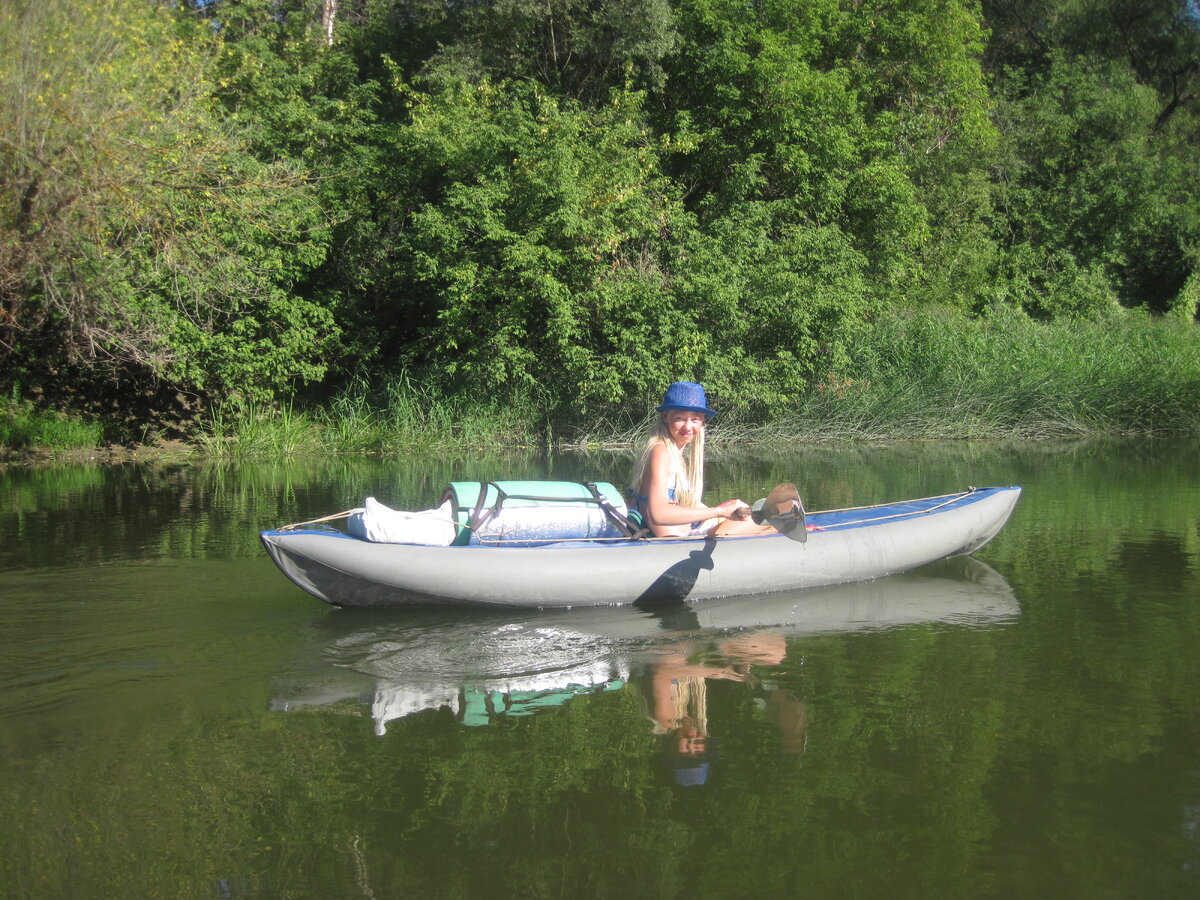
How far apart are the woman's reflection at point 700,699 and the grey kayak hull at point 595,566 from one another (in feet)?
2.37

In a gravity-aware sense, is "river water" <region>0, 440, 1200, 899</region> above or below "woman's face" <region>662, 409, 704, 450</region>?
below

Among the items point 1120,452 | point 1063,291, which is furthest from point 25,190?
point 1063,291

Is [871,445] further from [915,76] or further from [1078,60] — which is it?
[1078,60]

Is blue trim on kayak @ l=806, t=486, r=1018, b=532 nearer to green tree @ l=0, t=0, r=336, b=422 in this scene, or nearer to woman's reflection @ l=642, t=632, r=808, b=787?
woman's reflection @ l=642, t=632, r=808, b=787

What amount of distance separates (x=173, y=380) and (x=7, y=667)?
35.9 feet

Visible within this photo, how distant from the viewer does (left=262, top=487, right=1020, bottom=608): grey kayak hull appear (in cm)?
620

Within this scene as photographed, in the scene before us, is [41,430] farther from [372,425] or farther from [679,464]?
[679,464]

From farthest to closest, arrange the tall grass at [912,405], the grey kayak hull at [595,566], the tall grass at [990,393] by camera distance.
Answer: the tall grass at [990,393], the tall grass at [912,405], the grey kayak hull at [595,566]

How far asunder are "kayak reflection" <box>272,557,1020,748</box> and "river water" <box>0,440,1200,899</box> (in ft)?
0.08

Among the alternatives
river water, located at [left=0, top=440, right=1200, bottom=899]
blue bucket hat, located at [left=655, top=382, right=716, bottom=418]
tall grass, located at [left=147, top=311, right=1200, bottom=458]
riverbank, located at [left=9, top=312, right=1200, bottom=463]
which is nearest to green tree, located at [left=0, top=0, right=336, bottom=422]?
riverbank, located at [left=9, top=312, right=1200, bottom=463]

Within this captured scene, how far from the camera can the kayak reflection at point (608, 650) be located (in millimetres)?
4914

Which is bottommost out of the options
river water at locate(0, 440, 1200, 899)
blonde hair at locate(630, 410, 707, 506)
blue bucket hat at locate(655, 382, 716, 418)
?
river water at locate(0, 440, 1200, 899)

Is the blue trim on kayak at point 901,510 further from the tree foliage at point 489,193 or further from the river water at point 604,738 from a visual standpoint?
the tree foliage at point 489,193

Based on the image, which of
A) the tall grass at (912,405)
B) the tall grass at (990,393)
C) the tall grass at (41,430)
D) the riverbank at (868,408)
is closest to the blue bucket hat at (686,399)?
the riverbank at (868,408)
